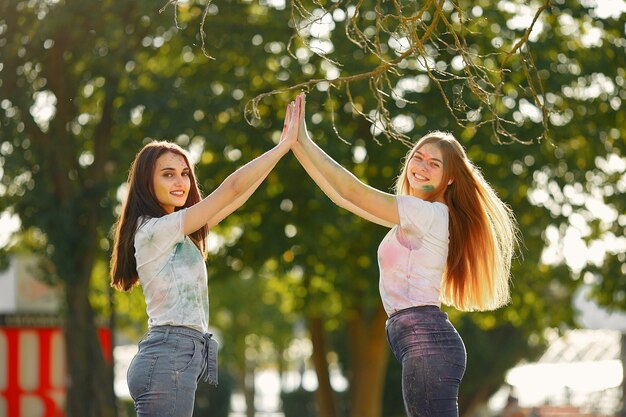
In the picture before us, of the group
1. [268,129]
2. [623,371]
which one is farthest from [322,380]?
[623,371]

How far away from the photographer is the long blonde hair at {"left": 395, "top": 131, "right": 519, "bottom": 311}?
18.4ft

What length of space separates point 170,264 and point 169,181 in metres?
0.43

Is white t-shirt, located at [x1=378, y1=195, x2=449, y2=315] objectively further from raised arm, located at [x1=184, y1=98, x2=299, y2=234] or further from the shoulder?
the shoulder

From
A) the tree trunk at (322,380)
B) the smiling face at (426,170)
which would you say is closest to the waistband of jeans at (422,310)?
the smiling face at (426,170)

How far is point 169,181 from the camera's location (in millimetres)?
5535

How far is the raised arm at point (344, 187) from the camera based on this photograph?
210 inches

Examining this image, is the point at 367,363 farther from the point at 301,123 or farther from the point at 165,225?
the point at 165,225

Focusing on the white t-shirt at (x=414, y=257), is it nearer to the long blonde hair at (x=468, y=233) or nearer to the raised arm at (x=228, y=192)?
the long blonde hair at (x=468, y=233)

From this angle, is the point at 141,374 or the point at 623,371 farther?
the point at 623,371

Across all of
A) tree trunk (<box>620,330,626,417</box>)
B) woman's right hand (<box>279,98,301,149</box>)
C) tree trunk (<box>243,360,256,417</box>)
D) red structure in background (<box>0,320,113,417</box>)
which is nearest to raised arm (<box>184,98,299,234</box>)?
woman's right hand (<box>279,98,301,149</box>)

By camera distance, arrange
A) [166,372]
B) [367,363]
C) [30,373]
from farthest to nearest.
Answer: [30,373]
[367,363]
[166,372]

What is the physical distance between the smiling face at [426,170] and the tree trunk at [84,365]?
11.8 m

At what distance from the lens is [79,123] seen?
17891 millimetres

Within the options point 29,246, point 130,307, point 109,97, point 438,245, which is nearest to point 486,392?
point 130,307
